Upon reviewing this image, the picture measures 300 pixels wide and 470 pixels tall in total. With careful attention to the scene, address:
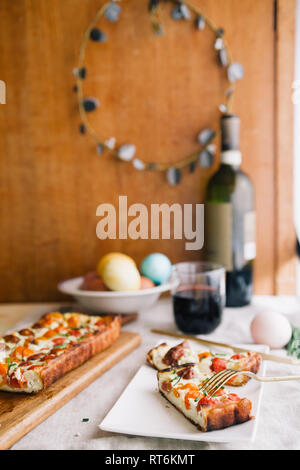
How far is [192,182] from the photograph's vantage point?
1.53m

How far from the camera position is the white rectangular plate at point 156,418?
62 centimetres

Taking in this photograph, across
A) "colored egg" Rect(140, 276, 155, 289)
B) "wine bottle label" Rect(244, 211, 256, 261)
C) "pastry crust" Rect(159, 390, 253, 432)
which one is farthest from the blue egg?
"pastry crust" Rect(159, 390, 253, 432)

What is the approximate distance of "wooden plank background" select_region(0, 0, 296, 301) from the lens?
4.83 ft

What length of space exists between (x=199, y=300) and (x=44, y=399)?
494mm

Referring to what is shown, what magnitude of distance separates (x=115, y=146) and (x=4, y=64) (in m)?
0.50

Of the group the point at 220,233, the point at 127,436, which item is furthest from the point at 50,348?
the point at 220,233

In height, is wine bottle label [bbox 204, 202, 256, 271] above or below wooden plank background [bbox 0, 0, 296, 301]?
below

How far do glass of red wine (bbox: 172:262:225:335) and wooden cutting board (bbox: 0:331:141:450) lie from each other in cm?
20

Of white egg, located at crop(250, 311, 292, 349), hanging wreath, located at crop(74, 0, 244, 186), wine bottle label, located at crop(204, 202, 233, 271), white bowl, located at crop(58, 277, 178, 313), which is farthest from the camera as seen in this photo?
hanging wreath, located at crop(74, 0, 244, 186)

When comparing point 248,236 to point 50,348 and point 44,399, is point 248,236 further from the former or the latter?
point 44,399

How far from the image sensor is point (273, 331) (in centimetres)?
102

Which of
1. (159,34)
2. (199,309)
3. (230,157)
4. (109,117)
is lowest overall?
(199,309)
